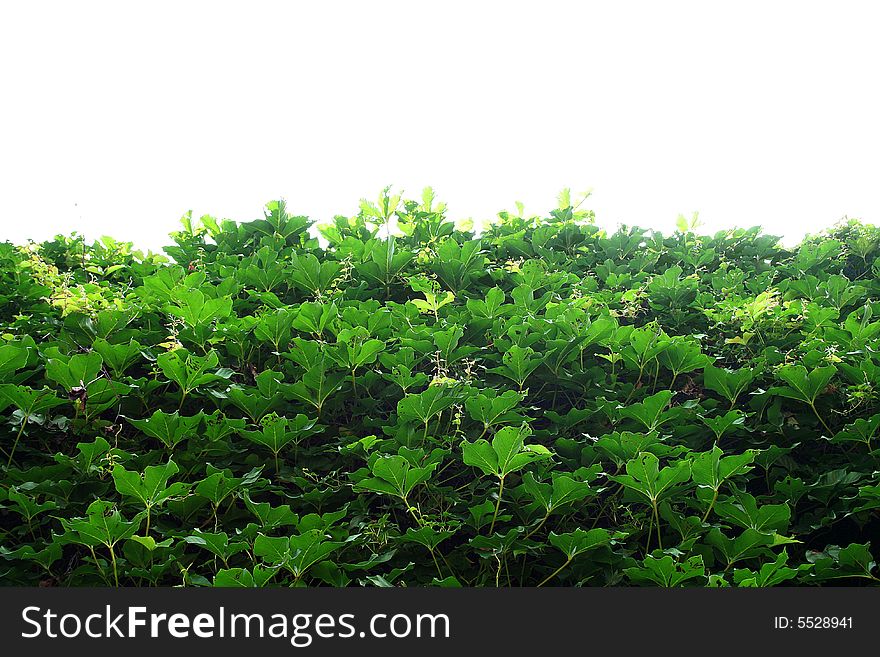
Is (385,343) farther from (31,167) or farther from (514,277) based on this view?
(31,167)

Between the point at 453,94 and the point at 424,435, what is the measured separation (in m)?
6.67

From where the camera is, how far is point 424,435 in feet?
7.92

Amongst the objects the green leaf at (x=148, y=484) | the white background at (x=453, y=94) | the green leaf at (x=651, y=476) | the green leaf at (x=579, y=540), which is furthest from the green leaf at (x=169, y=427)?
the white background at (x=453, y=94)

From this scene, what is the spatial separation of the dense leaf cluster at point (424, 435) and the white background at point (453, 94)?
3972mm

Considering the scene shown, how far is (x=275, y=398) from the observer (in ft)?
8.18

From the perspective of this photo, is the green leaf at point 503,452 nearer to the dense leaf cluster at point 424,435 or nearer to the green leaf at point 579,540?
the dense leaf cluster at point 424,435

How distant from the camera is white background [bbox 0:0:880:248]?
281 inches

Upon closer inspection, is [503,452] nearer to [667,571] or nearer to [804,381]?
[667,571]

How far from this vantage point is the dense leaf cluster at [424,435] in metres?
2.19

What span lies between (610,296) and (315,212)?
1631 millimetres

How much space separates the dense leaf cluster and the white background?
397 centimetres

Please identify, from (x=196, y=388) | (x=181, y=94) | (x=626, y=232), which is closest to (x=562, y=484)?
(x=196, y=388)

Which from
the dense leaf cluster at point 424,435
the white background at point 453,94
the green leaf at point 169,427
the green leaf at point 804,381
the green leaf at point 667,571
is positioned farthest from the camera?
the white background at point 453,94

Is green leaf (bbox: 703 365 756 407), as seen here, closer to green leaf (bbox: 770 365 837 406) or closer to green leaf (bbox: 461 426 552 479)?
green leaf (bbox: 770 365 837 406)
